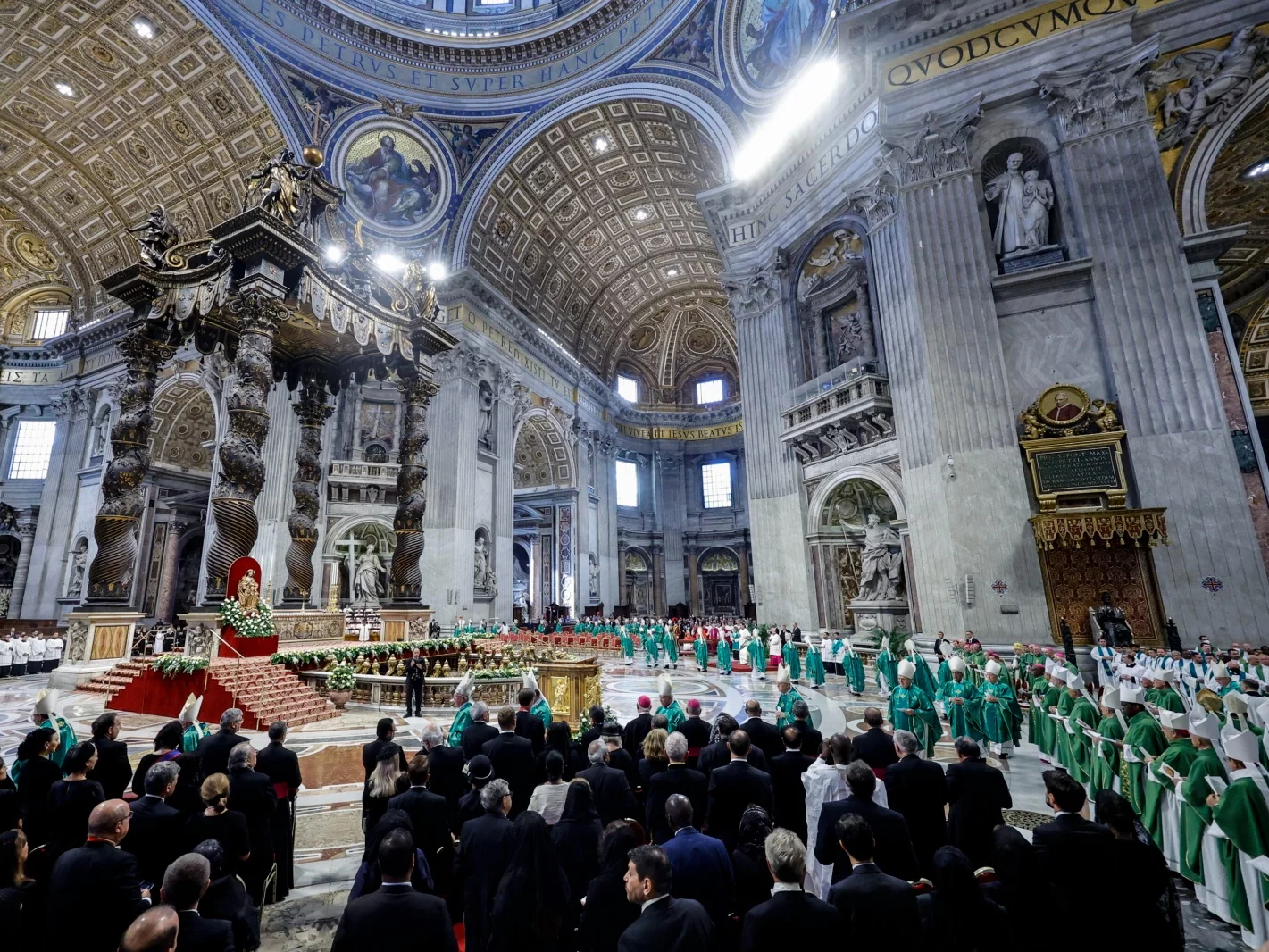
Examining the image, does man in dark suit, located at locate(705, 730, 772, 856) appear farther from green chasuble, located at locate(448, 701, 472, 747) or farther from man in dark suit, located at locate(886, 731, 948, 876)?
green chasuble, located at locate(448, 701, 472, 747)

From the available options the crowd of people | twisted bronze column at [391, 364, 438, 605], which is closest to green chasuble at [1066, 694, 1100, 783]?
the crowd of people

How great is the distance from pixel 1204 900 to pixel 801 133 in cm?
1574

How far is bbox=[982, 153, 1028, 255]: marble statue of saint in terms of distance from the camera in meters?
11.4

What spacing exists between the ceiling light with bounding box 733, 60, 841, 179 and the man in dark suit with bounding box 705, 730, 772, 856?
597 inches

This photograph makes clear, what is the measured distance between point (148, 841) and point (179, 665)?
22.9 feet

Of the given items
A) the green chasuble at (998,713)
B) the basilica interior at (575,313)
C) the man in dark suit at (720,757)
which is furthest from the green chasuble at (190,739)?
the green chasuble at (998,713)

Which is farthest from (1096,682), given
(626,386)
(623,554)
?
(626,386)

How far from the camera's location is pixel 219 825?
2.69 m

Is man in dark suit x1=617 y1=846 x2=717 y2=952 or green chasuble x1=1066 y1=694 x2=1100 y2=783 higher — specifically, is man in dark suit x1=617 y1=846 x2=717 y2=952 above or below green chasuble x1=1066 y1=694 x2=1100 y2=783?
above

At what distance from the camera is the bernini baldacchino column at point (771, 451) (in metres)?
14.6

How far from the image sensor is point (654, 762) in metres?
3.44

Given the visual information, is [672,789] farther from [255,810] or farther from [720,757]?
[255,810]

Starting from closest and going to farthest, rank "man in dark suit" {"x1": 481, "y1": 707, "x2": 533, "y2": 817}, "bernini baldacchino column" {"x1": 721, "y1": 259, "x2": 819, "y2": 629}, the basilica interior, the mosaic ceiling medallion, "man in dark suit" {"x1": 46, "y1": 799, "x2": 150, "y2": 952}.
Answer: "man in dark suit" {"x1": 46, "y1": 799, "x2": 150, "y2": 952}, "man in dark suit" {"x1": 481, "y1": 707, "x2": 533, "y2": 817}, the basilica interior, "bernini baldacchino column" {"x1": 721, "y1": 259, "x2": 819, "y2": 629}, the mosaic ceiling medallion

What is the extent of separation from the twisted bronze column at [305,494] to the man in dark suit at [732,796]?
11.3 m
